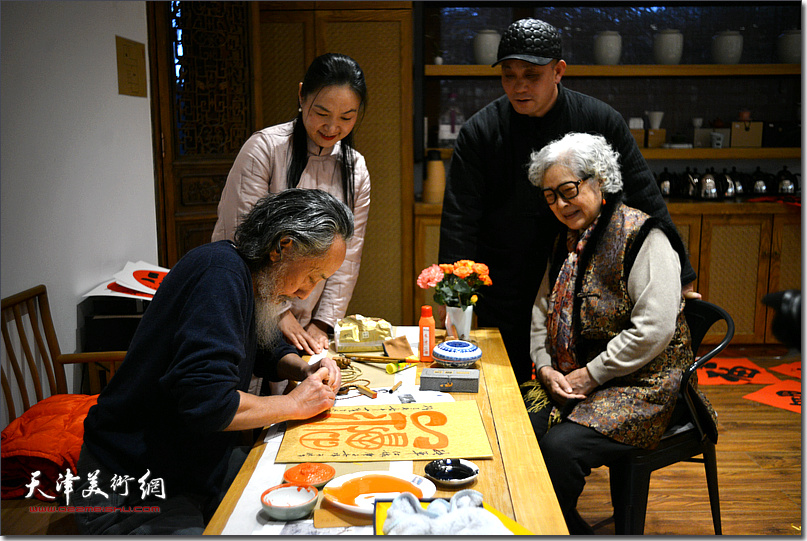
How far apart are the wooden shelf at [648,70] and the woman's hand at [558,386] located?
9.23ft

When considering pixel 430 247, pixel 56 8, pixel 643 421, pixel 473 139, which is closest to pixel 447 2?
pixel 430 247

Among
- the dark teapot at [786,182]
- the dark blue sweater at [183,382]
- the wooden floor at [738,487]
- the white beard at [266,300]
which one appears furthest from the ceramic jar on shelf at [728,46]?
the dark blue sweater at [183,382]

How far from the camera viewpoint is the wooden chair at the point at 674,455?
1.98m

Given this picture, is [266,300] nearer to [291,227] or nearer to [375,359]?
[291,227]

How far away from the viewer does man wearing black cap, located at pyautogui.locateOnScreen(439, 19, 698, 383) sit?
2.51 m

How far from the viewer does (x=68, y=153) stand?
261cm

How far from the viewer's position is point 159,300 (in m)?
1.46

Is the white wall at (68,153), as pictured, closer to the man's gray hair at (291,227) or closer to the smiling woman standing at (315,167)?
the smiling woman standing at (315,167)

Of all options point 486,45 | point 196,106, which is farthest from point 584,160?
point 486,45

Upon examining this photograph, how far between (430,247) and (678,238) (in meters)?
2.56

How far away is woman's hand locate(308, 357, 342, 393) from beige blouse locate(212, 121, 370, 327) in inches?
20.0

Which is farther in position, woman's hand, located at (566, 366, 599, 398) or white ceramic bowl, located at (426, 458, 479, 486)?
woman's hand, located at (566, 366, 599, 398)

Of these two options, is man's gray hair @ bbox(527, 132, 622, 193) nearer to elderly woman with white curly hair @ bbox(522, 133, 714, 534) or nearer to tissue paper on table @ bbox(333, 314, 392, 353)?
elderly woman with white curly hair @ bbox(522, 133, 714, 534)

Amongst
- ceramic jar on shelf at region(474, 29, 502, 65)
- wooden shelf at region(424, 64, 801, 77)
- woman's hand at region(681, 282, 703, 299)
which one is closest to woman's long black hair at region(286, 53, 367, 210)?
woman's hand at region(681, 282, 703, 299)
